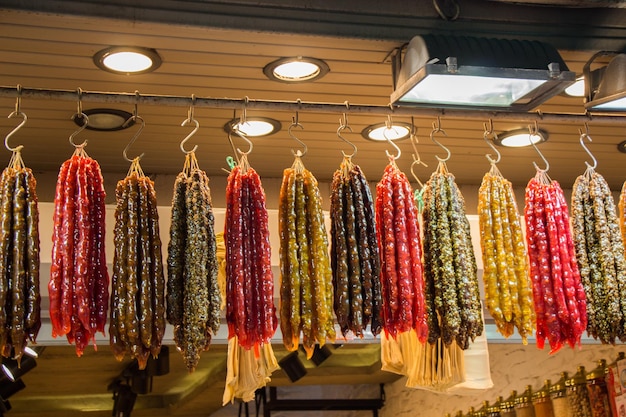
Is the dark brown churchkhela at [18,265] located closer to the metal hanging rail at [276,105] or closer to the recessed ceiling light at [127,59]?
the metal hanging rail at [276,105]

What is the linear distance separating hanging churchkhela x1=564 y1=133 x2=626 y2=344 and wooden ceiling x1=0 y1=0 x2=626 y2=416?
1.85 feet

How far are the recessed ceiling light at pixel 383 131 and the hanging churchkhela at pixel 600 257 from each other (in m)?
1.79

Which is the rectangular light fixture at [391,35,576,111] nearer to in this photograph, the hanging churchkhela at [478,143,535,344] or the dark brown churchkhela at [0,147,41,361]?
the hanging churchkhela at [478,143,535,344]

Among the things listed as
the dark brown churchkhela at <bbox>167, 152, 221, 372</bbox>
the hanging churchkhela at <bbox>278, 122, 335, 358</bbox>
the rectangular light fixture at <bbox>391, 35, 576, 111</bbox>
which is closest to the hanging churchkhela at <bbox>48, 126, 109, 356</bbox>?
the dark brown churchkhela at <bbox>167, 152, 221, 372</bbox>

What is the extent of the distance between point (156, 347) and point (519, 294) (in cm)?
143

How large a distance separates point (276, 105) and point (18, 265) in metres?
1.22

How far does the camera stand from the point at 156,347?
2.93 metres

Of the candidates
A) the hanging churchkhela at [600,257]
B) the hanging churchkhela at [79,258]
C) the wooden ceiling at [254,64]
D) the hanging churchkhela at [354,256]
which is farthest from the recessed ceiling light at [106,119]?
the hanging churchkhela at [600,257]

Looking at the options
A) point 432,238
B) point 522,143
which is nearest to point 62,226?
point 432,238

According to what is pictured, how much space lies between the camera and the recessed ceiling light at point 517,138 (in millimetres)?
5484

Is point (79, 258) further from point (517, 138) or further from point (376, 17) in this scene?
point (517, 138)

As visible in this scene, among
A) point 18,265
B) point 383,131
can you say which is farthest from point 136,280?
point 383,131

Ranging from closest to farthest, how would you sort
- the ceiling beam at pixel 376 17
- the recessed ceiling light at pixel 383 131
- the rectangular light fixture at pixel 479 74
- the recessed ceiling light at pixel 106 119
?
1. the rectangular light fixture at pixel 479 74
2. the ceiling beam at pixel 376 17
3. the recessed ceiling light at pixel 106 119
4. the recessed ceiling light at pixel 383 131

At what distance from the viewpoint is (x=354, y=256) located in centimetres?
314
